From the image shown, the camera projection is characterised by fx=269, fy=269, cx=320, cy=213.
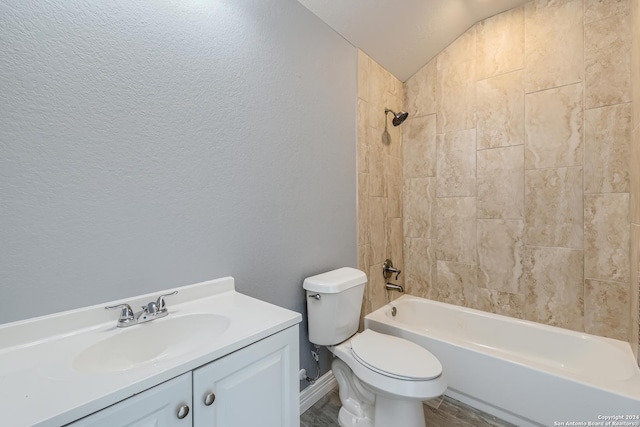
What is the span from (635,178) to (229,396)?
2.22m

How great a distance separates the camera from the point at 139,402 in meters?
0.62

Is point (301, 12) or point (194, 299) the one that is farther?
point (301, 12)

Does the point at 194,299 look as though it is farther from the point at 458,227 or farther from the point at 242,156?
the point at 458,227

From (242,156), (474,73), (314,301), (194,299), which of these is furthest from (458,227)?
(194,299)

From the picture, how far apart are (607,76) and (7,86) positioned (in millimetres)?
2870

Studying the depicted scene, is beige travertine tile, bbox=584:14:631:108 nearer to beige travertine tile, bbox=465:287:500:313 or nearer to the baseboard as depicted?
beige travertine tile, bbox=465:287:500:313

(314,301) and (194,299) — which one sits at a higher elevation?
(194,299)

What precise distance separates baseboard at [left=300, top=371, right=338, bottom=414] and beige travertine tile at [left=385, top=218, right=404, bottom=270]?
105cm

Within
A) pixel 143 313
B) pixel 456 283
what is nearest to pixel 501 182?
pixel 456 283

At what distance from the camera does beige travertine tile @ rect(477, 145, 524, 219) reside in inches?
77.4

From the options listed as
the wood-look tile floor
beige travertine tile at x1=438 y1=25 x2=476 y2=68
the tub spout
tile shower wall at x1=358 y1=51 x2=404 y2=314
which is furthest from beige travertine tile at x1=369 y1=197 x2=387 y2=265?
beige travertine tile at x1=438 y1=25 x2=476 y2=68

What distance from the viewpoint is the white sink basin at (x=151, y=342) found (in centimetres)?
84

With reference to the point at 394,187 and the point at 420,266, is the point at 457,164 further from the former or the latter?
the point at 420,266

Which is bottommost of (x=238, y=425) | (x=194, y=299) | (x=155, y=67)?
(x=238, y=425)
